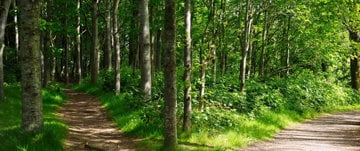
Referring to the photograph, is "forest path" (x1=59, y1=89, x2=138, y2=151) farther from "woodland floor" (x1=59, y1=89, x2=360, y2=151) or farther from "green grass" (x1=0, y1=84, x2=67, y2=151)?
"green grass" (x1=0, y1=84, x2=67, y2=151)

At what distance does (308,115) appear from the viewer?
21.8 m

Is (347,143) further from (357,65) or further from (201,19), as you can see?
(357,65)

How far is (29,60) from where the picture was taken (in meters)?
9.40

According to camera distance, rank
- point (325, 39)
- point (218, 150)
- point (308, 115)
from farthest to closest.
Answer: point (325, 39), point (308, 115), point (218, 150)

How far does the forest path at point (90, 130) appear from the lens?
37.1ft

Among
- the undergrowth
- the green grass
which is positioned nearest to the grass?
the undergrowth

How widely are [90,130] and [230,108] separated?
5377 millimetres

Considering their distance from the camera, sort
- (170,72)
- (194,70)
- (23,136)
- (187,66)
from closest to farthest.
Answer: (23,136)
(170,72)
(187,66)
(194,70)

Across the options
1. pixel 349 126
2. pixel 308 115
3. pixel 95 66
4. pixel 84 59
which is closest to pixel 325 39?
pixel 308 115

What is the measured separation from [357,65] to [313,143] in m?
19.7

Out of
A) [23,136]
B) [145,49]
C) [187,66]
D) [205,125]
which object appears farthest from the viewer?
[145,49]

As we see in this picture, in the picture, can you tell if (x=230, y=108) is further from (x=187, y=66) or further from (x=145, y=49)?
(x=187, y=66)

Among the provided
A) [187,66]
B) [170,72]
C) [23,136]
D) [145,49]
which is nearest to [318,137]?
[187,66]

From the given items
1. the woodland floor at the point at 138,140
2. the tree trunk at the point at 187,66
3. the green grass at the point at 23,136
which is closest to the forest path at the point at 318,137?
the woodland floor at the point at 138,140
